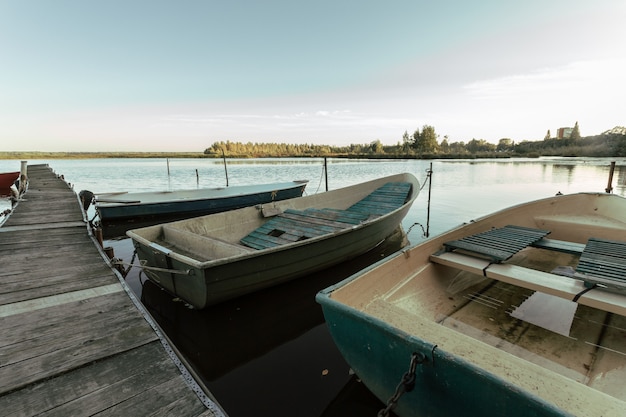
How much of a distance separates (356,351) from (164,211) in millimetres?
11725

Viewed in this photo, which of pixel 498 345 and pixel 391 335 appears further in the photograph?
pixel 498 345

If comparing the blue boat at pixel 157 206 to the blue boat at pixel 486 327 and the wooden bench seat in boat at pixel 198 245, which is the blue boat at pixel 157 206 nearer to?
the wooden bench seat in boat at pixel 198 245

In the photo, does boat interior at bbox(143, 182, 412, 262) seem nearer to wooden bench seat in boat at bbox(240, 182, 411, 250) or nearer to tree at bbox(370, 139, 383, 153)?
wooden bench seat in boat at bbox(240, 182, 411, 250)

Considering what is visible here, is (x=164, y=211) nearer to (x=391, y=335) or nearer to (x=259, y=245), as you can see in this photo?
(x=259, y=245)

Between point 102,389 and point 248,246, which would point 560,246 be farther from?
point 102,389

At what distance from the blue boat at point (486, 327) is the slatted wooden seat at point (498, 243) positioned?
0.06 ft

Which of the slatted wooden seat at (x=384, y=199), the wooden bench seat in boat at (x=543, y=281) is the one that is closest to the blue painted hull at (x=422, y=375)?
the wooden bench seat in boat at (x=543, y=281)

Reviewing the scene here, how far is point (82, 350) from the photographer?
2.70 m

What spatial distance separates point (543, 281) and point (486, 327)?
86 cm

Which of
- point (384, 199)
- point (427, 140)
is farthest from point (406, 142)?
point (384, 199)

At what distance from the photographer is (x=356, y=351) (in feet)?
8.43

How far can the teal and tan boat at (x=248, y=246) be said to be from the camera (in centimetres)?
454

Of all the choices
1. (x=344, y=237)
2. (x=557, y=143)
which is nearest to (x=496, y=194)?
(x=344, y=237)

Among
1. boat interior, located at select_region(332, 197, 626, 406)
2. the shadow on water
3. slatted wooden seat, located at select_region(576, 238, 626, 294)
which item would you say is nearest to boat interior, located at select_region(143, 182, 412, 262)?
the shadow on water
